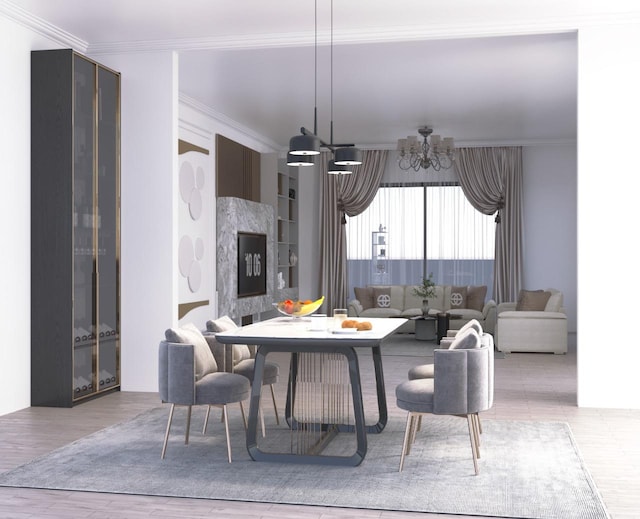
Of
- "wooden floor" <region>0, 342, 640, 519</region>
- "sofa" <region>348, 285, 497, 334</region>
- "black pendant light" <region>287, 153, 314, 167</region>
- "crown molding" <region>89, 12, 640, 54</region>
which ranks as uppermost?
"crown molding" <region>89, 12, 640, 54</region>

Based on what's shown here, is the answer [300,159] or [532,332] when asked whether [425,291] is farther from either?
[300,159]

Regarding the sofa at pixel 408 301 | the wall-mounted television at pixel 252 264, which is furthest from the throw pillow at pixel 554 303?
the wall-mounted television at pixel 252 264

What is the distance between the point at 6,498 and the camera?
3848 mm

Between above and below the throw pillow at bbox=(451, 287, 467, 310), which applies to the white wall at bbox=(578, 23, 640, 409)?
Answer: above

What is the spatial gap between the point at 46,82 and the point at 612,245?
4.58m

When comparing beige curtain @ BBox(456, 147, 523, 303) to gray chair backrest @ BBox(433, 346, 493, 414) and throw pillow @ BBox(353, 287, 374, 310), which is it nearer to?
throw pillow @ BBox(353, 287, 374, 310)

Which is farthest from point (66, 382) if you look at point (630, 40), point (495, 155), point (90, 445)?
point (495, 155)

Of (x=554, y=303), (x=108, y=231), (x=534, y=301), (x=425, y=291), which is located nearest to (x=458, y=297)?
(x=425, y=291)

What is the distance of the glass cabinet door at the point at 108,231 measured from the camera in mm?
6582

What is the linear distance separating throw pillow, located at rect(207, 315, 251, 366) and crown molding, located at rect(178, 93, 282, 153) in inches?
174

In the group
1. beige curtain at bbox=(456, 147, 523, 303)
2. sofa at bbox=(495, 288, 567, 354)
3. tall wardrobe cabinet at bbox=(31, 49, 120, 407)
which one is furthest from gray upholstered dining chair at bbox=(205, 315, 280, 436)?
beige curtain at bbox=(456, 147, 523, 303)

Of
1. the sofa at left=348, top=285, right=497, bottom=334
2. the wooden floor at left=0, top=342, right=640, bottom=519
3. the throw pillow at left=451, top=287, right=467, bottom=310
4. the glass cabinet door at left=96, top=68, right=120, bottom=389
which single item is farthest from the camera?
the throw pillow at left=451, top=287, right=467, bottom=310

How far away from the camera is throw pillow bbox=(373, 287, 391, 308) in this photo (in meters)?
12.5

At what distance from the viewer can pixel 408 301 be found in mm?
12586
